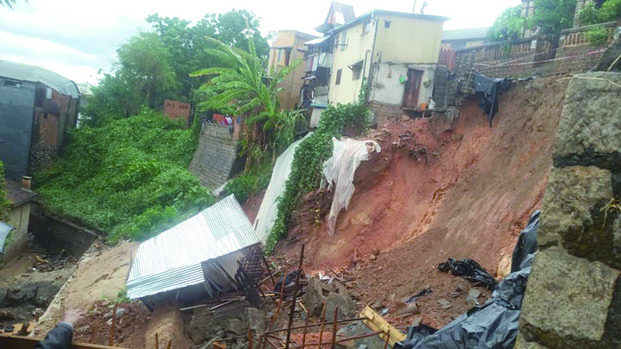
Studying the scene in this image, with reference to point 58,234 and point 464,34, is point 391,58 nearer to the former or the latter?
point 464,34

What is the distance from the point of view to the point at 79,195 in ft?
71.0

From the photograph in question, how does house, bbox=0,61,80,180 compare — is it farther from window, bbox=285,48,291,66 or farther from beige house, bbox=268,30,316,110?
window, bbox=285,48,291,66

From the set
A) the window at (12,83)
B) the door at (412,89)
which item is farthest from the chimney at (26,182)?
the door at (412,89)

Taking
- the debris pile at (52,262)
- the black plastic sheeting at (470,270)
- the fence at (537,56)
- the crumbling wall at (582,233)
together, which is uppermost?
the fence at (537,56)

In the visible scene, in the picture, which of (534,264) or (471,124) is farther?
(471,124)

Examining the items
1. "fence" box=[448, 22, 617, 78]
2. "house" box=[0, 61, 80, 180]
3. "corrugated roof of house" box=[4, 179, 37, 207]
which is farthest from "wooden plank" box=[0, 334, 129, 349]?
"house" box=[0, 61, 80, 180]

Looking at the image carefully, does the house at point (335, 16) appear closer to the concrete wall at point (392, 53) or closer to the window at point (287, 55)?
the window at point (287, 55)

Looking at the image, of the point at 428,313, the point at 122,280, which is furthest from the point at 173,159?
the point at 428,313

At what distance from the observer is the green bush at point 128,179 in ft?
55.3

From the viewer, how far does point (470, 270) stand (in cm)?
714

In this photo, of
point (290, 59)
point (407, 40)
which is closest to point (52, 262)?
point (407, 40)

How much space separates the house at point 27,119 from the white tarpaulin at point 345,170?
62.7ft

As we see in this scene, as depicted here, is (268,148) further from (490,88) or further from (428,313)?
(428,313)

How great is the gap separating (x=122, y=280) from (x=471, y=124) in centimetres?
991
